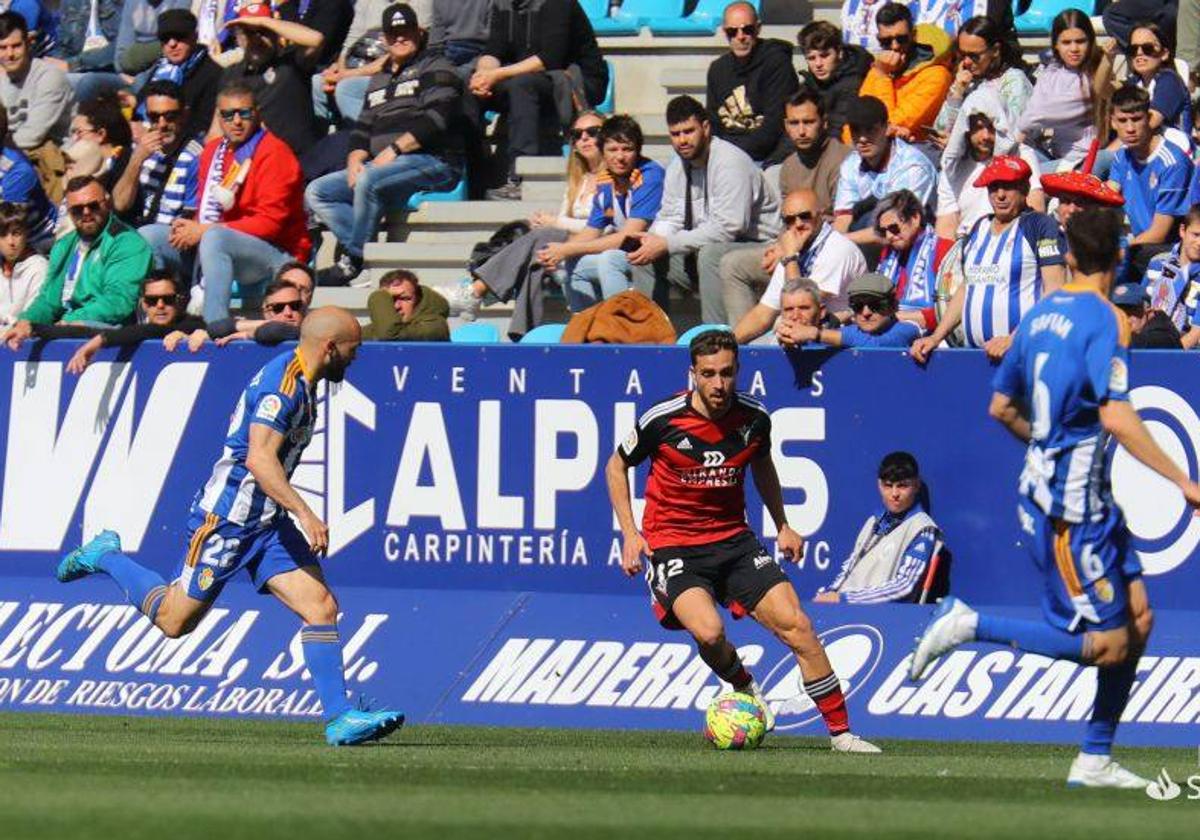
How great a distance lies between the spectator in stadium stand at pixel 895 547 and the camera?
45.3ft

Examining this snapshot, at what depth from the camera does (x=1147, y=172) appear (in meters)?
15.6

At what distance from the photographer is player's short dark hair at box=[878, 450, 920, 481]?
1391cm

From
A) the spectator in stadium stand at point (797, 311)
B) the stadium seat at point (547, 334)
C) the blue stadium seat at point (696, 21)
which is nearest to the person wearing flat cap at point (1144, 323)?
the spectator in stadium stand at point (797, 311)

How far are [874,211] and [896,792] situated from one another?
23.4ft

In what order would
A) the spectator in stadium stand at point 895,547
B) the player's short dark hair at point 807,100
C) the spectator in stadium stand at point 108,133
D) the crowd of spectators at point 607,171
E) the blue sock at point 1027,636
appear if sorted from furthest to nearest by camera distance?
1. the spectator in stadium stand at point 108,133
2. the player's short dark hair at point 807,100
3. the crowd of spectators at point 607,171
4. the spectator in stadium stand at point 895,547
5. the blue sock at point 1027,636

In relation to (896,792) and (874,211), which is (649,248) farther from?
(896,792)

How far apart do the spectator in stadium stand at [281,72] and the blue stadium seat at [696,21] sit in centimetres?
283

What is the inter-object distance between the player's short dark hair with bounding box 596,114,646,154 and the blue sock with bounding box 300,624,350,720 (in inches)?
227

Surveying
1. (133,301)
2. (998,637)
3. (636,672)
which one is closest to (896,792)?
(998,637)

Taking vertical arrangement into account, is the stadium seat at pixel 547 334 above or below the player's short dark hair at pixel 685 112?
below

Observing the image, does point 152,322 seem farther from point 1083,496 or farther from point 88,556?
point 1083,496

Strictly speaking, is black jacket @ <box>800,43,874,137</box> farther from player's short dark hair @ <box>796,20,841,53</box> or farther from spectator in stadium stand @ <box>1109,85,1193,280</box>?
spectator in stadium stand @ <box>1109,85,1193,280</box>

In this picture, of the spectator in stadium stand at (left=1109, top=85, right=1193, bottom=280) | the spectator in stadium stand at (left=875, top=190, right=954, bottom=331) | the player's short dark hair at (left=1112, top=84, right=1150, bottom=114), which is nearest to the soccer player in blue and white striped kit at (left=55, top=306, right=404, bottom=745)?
the spectator in stadium stand at (left=875, top=190, right=954, bottom=331)

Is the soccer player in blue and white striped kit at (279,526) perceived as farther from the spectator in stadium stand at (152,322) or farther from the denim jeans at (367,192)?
the denim jeans at (367,192)
